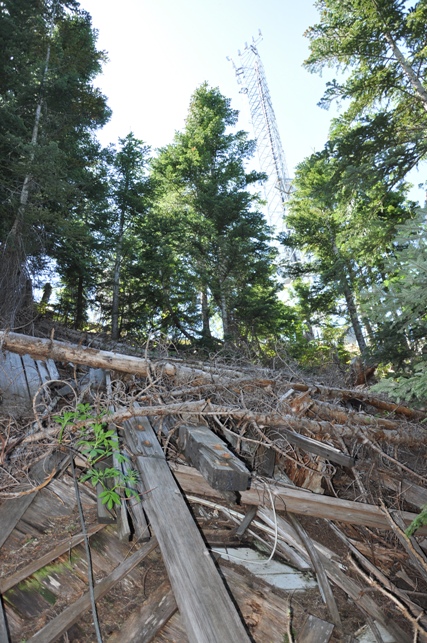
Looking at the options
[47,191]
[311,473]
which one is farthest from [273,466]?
[47,191]

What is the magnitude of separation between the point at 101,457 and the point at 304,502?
2172mm

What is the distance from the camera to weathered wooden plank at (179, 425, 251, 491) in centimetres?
266

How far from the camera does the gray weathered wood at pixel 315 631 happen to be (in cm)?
239

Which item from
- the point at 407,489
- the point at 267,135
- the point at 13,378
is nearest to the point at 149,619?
the point at 407,489

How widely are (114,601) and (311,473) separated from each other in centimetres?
254

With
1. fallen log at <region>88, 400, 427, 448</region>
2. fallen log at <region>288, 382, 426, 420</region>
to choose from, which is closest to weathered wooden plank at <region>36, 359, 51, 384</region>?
fallen log at <region>88, 400, 427, 448</region>

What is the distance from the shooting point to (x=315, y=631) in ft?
8.02

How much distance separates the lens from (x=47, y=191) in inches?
→ 414

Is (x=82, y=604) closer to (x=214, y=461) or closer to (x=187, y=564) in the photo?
(x=187, y=564)

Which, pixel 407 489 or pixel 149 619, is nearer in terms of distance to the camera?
pixel 149 619

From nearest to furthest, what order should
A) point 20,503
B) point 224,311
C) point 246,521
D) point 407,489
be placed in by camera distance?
point 20,503 < point 246,521 < point 407,489 < point 224,311

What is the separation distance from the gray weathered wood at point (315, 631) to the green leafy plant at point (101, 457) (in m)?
1.55

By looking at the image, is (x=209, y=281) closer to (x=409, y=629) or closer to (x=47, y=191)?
(x=47, y=191)

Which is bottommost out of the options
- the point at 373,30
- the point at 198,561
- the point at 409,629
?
the point at 409,629
